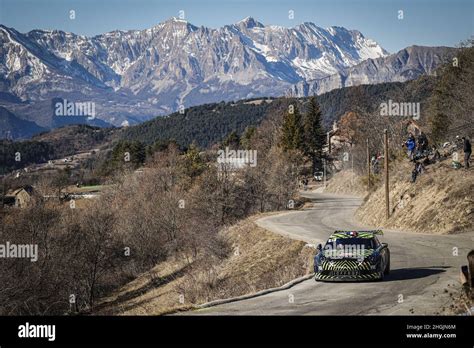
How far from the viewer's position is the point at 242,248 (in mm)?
42594

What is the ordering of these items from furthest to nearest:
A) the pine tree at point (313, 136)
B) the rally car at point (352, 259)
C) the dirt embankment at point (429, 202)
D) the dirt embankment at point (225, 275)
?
the pine tree at point (313, 136) < the dirt embankment at point (429, 202) < the dirt embankment at point (225, 275) < the rally car at point (352, 259)

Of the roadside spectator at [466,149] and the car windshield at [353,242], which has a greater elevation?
the roadside spectator at [466,149]

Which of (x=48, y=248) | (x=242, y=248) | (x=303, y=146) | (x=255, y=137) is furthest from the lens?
(x=255, y=137)

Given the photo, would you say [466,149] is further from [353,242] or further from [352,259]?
[352,259]

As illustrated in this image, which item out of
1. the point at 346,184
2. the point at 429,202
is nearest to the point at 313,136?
the point at 346,184

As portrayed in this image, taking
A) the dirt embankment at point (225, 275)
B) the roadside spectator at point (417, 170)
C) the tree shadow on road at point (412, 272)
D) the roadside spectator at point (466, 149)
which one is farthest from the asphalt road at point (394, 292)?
the roadside spectator at point (417, 170)

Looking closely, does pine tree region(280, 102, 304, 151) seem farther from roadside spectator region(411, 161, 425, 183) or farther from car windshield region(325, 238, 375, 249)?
car windshield region(325, 238, 375, 249)

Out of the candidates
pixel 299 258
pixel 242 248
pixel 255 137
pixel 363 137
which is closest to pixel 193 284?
pixel 299 258

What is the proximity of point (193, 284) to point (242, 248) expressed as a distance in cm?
1229

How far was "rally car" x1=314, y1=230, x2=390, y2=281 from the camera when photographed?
18891 millimetres

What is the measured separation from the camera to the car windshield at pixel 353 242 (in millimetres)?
19875

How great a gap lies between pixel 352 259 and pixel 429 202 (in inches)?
725

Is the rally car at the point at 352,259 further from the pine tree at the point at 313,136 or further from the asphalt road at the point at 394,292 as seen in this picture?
the pine tree at the point at 313,136

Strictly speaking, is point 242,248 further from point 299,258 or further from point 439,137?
point 439,137
